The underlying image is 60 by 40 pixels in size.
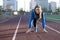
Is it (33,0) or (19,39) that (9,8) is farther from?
(19,39)

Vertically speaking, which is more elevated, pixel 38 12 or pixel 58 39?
pixel 38 12

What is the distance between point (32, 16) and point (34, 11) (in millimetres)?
433

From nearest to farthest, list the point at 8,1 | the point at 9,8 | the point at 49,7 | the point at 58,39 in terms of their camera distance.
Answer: the point at 58,39
the point at 9,8
the point at 8,1
the point at 49,7

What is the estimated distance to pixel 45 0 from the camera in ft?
604

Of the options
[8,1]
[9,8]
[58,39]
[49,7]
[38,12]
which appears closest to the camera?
[58,39]

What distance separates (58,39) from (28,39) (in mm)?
1532

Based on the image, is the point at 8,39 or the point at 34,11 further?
the point at 34,11

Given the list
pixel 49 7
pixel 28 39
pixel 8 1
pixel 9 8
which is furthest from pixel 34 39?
pixel 49 7

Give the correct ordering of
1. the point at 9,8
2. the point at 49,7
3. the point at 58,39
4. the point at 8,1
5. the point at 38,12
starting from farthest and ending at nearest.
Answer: the point at 49,7, the point at 8,1, the point at 9,8, the point at 38,12, the point at 58,39

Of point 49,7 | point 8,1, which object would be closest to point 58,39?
point 8,1

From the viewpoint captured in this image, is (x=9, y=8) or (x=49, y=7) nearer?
(x=9, y=8)

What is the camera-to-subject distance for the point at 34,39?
1223cm

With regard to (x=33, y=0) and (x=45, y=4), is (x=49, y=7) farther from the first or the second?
(x=33, y=0)

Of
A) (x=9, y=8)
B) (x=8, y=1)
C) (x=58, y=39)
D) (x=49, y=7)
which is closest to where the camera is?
(x=58, y=39)
